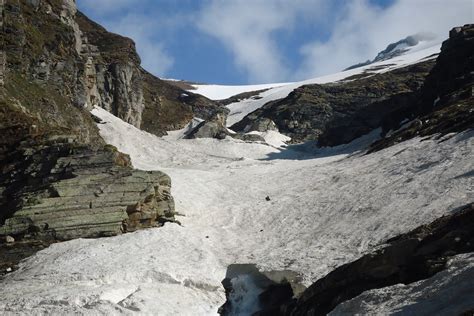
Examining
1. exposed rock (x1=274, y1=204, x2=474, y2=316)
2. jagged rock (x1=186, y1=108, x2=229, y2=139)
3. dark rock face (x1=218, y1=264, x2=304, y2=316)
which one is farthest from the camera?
jagged rock (x1=186, y1=108, x2=229, y2=139)

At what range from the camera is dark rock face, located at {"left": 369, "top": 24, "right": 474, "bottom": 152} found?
3681 centimetres

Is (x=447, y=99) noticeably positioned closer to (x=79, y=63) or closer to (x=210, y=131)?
(x=210, y=131)

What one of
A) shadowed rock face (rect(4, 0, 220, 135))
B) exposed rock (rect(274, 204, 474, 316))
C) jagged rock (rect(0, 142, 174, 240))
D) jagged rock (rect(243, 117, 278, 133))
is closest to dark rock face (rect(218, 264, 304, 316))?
exposed rock (rect(274, 204, 474, 316))

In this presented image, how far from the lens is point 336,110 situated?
102m

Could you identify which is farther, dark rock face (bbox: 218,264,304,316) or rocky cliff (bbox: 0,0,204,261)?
rocky cliff (bbox: 0,0,204,261)

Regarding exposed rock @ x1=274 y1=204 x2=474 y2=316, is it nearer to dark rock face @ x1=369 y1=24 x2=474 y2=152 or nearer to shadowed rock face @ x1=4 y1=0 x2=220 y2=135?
dark rock face @ x1=369 y1=24 x2=474 y2=152

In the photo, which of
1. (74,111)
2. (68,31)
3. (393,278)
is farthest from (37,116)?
(393,278)

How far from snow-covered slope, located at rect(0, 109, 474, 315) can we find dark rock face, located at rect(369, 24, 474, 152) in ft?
9.67

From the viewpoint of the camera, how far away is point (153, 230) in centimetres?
2669

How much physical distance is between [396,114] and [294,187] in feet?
89.4

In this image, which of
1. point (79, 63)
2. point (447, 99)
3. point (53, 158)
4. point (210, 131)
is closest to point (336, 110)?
point (210, 131)

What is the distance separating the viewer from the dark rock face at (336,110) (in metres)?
68.6

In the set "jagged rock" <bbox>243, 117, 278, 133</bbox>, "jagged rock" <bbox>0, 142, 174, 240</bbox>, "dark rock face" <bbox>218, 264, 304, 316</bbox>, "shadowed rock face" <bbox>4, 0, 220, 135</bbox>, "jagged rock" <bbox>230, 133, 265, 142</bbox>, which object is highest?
"shadowed rock face" <bbox>4, 0, 220, 135</bbox>

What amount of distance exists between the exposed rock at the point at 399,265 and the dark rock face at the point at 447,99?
750 inches
